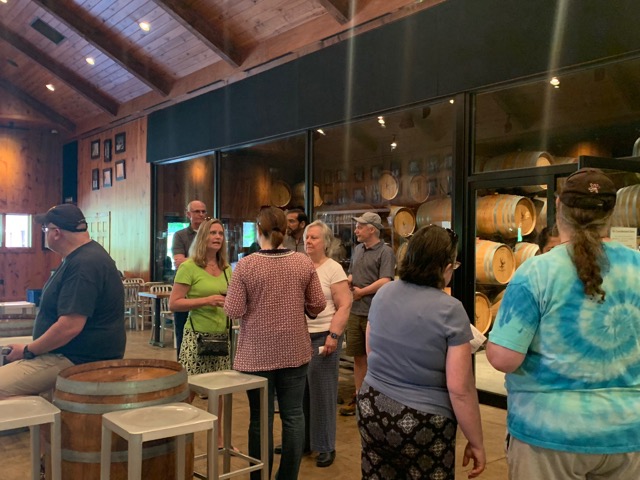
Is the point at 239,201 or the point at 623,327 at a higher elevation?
the point at 239,201

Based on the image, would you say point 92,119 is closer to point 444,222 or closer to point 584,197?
point 444,222

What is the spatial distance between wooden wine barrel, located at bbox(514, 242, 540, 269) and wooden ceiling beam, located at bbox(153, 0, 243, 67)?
14.5 feet

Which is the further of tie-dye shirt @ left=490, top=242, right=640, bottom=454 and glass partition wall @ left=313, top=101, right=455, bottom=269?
glass partition wall @ left=313, top=101, right=455, bottom=269

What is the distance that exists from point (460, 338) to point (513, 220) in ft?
10.7

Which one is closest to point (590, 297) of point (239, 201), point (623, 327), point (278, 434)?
point (623, 327)

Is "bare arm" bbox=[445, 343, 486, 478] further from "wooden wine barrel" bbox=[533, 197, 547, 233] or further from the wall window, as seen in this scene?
the wall window

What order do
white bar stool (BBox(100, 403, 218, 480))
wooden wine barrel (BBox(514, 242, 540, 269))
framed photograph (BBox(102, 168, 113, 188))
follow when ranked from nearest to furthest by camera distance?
white bar stool (BBox(100, 403, 218, 480))
wooden wine barrel (BBox(514, 242, 540, 269))
framed photograph (BBox(102, 168, 113, 188))

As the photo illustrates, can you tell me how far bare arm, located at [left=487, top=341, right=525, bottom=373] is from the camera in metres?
1.62

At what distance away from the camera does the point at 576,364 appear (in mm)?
1569

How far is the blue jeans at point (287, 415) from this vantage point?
2.88 metres

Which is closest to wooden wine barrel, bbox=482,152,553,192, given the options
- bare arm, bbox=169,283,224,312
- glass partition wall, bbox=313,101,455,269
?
glass partition wall, bbox=313,101,455,269

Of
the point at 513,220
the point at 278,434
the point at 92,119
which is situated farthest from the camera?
the point at 92,119

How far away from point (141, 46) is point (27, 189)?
225 inches

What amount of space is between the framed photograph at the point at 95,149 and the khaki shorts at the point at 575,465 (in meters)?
11.4
